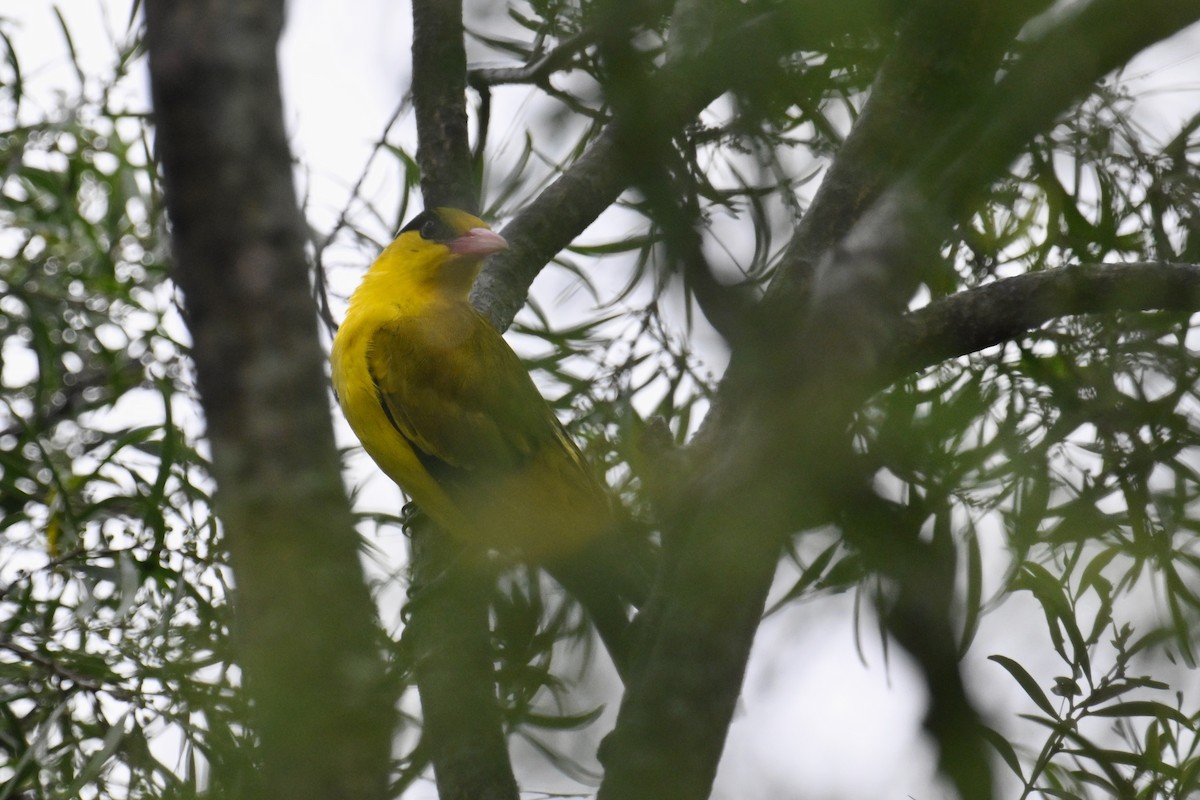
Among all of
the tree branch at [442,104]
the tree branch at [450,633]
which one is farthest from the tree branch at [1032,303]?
the tree branch at [442,104]

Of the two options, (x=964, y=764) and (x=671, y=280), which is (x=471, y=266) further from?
(x=964, y=764)

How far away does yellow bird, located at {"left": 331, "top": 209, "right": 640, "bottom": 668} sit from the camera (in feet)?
9.12

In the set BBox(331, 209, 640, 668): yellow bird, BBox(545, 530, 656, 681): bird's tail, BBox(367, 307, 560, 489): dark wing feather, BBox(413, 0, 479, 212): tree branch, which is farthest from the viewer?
BBox(413, 0, 479, 212): tree branch

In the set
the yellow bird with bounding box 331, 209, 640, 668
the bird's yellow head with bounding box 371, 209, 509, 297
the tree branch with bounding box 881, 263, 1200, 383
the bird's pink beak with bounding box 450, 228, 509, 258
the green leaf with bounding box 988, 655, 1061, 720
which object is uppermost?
the bird's yellow head with bounding box 371, 209, 509, 297

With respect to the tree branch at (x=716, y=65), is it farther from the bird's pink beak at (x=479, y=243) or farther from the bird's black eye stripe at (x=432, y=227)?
the bird's black eye stripe at (x=432, y=227)

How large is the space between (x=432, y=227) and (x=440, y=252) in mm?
75

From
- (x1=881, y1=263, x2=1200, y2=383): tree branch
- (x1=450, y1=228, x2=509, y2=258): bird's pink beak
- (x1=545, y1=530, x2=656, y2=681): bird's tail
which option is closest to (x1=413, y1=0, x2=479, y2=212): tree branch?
(x1=450, y1=228, x2=509, y2=258): bird's pink beak

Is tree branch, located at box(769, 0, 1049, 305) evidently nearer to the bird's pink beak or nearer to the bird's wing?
the bird's wing

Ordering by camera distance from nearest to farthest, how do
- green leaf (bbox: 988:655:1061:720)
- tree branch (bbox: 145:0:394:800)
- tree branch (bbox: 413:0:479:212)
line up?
tree branch (bbox: 145:0:394:800)
green leaf (bbox: 988:655:1061:720)
tree branch (bbox: 413:0:479:212)

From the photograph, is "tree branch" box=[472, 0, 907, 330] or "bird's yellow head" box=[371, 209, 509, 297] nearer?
"tree branch" box=[472, 0, 907, 330]

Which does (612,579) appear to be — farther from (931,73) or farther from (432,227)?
(432,227)

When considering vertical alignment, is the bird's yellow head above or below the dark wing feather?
above

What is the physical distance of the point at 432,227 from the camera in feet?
11.1

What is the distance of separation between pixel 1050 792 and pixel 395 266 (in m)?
2.58
